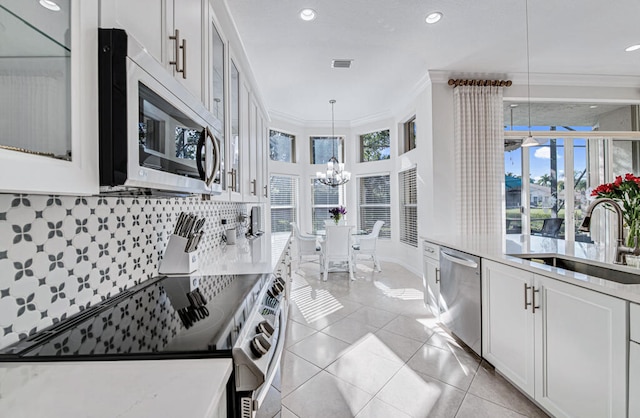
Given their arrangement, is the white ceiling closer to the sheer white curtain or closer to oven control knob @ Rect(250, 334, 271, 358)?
the sheer white curtain

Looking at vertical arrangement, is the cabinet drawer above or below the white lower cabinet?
above

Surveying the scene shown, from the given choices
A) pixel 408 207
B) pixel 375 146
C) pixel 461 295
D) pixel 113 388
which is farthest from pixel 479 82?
pixel 113 388

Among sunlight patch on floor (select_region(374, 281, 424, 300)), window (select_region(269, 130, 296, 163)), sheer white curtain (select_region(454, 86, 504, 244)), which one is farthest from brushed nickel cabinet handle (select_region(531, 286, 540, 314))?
window (select_region(269, 130, 296, 163))

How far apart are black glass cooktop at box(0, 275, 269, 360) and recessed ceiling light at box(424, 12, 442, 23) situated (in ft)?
10.3

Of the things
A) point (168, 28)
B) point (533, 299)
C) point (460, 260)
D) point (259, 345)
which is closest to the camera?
point (259, 345)

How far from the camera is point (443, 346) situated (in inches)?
94.0

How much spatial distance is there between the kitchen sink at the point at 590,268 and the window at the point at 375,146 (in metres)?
4.32

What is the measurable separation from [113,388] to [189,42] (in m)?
1.41

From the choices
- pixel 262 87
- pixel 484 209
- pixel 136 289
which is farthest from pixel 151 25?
pixel 484 209

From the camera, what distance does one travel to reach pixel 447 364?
6.95ft

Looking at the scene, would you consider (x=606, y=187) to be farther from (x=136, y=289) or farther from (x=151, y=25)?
(x=136, y=289)

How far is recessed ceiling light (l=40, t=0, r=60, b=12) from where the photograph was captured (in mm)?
578

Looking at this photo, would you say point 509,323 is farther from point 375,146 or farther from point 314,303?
point 375,146

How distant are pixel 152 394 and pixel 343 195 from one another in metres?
6.05
